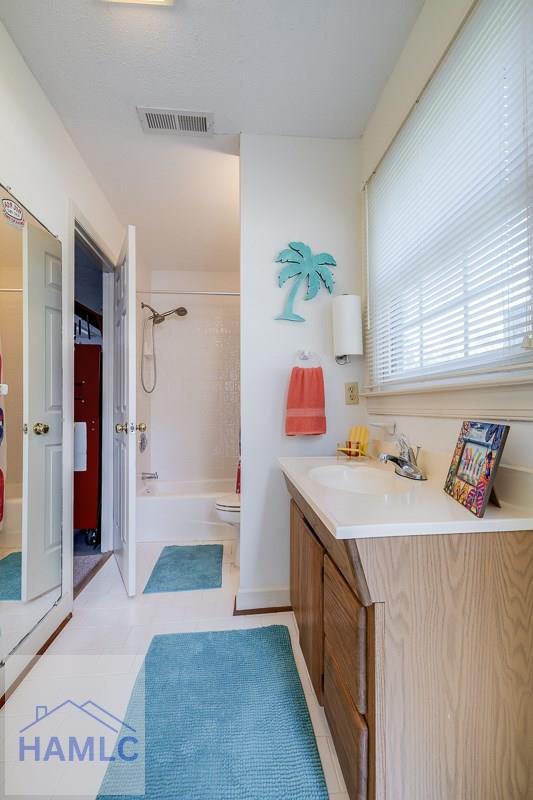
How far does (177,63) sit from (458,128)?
118 centimetres

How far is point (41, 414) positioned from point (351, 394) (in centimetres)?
154

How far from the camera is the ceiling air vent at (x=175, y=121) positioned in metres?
1.58

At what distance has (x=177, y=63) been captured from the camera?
1363 mm

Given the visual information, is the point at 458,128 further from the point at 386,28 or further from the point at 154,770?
the point at 154,770

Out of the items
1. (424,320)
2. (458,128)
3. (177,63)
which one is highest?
(177,63)

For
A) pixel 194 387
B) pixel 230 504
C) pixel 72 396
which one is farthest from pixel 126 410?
pixel 194 387

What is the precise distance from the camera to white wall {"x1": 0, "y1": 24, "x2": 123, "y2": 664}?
4.19 ft

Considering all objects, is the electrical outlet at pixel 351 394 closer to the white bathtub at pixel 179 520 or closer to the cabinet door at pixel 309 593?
the cabinet door at pixel 309 593

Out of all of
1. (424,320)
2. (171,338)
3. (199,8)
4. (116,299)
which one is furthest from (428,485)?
(171,338)

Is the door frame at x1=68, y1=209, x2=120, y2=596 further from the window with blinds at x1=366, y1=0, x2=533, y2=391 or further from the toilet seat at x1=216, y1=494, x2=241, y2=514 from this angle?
the window with blinds at x1=366, y1=0, x2=533, y2=391

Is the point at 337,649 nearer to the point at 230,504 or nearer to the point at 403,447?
the point at 403,447

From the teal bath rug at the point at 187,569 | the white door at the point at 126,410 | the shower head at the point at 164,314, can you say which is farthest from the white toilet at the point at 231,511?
the shower head at the point at 164,314

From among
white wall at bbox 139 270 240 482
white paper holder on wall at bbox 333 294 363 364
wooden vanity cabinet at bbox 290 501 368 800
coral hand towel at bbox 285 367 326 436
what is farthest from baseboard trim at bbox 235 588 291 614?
white wall at bbox 139 270 240 482

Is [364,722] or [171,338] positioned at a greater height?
[171,338]
